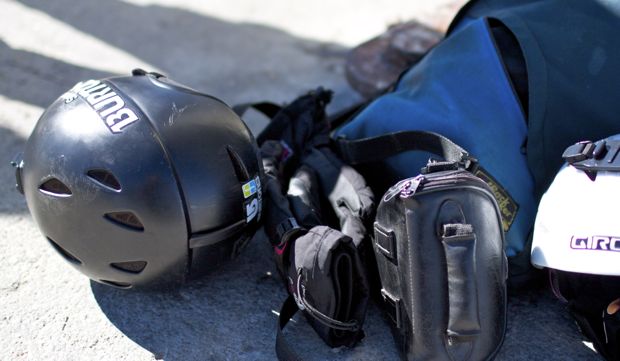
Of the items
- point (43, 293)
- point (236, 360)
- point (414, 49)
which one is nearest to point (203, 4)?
point (414, 49)

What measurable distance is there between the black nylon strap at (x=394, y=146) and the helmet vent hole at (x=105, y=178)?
91 cm

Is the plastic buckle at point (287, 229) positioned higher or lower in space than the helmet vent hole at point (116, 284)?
higher

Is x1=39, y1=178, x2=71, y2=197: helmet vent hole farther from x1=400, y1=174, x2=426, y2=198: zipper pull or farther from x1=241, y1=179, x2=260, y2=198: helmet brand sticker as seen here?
x1=400, y1=174, x2=426, y2=198: zipper pull

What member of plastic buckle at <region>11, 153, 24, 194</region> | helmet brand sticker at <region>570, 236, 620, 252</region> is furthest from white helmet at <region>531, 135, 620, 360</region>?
plastic buckle at <region>11, 153, 24, 194</region>

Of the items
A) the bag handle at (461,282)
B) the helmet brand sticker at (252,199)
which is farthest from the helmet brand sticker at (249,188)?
the bag handle at (461,282)

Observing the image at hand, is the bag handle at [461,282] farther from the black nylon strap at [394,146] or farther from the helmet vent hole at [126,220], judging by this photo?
the helmet vent hole at [126,220]

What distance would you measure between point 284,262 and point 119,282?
1.81 ft

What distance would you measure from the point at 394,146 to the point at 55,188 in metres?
1.15

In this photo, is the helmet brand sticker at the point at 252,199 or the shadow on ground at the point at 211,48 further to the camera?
the shadow on ground at the point at 211,48

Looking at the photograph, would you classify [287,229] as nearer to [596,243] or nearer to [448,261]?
[448,261]

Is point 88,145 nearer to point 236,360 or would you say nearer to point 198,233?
point 198,233

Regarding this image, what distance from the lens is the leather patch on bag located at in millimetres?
2314

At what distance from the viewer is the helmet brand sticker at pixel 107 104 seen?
6.97 feet

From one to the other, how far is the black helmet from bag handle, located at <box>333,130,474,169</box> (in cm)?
46
